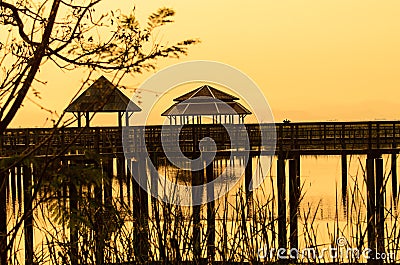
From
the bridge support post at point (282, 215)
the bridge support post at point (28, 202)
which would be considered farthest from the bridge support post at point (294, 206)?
the bridge support post at point (28, 202)

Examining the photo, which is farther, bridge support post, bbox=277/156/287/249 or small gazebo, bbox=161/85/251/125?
small gazebo, bbox=161/85/251/125

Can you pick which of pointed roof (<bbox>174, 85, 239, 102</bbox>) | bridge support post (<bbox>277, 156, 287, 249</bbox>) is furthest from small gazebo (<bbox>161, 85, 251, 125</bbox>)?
bridge support post (<bbox>277, 156, 287, 249</bbox>)

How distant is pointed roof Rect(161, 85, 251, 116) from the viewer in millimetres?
44469

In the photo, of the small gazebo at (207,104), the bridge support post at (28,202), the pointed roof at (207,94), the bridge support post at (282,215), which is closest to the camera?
the bridge support post at (28,202)

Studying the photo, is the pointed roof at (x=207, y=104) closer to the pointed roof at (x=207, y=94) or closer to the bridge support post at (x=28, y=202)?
the pointed roof at (x=207, y=94)

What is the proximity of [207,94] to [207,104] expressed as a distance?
60 cm

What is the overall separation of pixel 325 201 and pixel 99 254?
24.6 meters

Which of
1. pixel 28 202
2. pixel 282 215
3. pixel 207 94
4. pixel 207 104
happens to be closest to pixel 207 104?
pixel 207 104

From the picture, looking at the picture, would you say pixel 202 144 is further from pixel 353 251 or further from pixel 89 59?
pixel 89 59

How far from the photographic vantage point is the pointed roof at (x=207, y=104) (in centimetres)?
4447

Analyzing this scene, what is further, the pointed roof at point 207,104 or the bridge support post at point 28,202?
the pointed roof at point 207,104

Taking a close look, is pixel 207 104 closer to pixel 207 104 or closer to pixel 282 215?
pixel 207 104

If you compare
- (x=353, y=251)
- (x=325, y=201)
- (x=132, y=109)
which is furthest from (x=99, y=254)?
(x=132, y=109)

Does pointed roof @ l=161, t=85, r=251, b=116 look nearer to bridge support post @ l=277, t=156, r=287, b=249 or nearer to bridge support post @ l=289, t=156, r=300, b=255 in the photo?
bridge support post @ l=277, t=156, r=287, b=249
